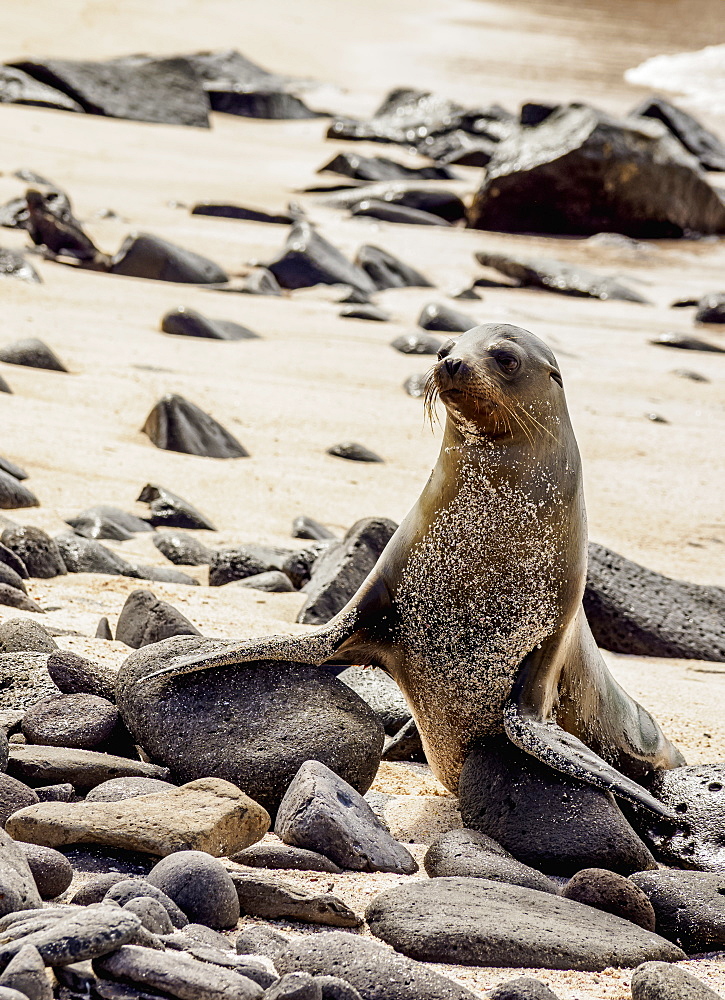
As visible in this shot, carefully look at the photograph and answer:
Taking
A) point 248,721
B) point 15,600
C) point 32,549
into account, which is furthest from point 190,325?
point 248,721

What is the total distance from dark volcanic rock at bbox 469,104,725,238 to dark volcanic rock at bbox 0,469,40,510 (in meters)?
10.2

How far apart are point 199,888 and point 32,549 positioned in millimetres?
2490

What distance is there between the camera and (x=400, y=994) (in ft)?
7.62

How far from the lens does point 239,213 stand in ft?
42.4

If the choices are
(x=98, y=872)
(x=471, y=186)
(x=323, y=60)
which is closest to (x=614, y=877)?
(x=98, y=872)

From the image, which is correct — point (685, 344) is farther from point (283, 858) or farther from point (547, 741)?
point (283, 858)

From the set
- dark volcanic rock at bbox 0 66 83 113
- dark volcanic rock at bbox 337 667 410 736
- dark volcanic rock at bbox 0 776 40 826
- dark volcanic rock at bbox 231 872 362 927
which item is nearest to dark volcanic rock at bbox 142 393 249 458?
dark volcanic rock at bbox 337 667 410 736

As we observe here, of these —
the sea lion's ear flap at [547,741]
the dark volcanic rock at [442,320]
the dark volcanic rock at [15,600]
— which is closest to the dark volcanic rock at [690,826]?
the sea lion's ear flap at [547,741]

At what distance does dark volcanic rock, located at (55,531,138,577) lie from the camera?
5008 millimetres

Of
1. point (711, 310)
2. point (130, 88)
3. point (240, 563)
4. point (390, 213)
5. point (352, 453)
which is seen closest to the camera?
point (240, 563)

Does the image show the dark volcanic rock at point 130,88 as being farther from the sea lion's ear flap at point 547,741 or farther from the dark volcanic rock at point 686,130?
the sea lion's ear flap at point 547,741

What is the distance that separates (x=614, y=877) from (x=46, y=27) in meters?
22.5

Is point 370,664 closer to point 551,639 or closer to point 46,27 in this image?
point 551,639

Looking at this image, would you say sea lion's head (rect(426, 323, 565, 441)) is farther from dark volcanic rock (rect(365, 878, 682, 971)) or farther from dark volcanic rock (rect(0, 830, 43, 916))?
dark volcanic rock (rect(0, 830, 43, 916))
